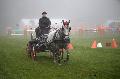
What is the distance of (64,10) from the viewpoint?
7212cm

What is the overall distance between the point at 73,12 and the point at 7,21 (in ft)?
48.5

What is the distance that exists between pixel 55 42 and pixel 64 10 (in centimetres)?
5723

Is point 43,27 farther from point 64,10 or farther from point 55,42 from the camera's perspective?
point 64,10

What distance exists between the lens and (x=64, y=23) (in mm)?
14633

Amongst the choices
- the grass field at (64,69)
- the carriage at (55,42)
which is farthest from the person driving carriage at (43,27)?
the grass field at (64,69)

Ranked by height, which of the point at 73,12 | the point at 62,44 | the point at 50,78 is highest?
the point at 73,12

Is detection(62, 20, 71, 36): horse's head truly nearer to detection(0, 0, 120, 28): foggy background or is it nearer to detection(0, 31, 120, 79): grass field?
detection(0, 31, 120, 79): grass field

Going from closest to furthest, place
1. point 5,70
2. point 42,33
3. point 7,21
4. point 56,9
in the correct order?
→ point 5,70
point 42,33
point 7,21
point 56,9

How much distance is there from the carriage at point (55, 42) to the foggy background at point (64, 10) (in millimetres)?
44683

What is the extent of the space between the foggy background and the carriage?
4468 cm

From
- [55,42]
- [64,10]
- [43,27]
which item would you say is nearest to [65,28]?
[55,42]

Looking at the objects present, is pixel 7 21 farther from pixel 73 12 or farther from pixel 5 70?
pixel 5 70

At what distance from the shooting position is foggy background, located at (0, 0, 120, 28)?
6519 centimetres

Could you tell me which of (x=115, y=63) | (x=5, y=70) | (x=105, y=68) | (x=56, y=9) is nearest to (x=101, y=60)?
(x=115, y=63)
